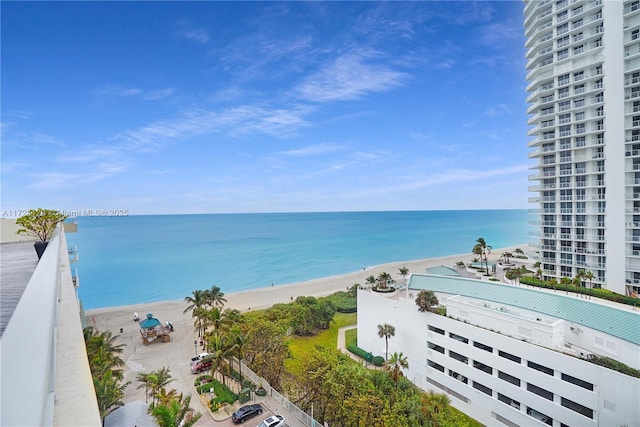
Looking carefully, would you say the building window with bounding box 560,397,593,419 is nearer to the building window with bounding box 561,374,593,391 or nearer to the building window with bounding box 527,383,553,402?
the building window with bounding box 527,383,553,402

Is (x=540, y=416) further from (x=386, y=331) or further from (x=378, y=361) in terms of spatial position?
(x=378, y=361)

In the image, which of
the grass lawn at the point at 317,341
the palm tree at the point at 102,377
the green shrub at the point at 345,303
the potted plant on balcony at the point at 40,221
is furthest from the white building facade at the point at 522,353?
the potted plant on balcony at the point at 40,221

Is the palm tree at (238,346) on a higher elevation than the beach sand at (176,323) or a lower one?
higher

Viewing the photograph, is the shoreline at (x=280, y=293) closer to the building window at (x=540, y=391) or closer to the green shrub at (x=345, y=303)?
the green shrub at (x=345, y=303)

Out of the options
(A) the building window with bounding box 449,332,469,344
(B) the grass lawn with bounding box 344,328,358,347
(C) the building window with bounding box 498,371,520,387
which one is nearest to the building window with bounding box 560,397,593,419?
(C) the building window with bounding box 498,371,520,387

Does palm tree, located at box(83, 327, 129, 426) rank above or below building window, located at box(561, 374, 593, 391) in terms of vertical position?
above

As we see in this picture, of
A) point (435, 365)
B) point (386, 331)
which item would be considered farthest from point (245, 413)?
point (435, 365)
